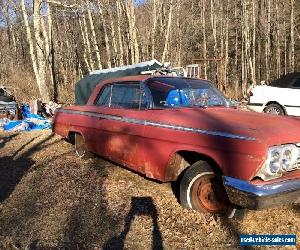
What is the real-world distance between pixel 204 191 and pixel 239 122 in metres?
0.88

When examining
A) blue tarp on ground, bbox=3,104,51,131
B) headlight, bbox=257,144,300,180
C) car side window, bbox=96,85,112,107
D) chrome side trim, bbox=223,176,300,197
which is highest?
car side window, bbox=96,85,112,107

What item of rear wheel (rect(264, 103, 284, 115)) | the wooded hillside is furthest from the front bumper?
the wooded hillside

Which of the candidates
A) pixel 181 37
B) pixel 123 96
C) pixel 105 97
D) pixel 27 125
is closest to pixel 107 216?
pixel 123 96

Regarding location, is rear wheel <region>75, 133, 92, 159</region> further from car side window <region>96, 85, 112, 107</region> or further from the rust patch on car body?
the rust patch on car body

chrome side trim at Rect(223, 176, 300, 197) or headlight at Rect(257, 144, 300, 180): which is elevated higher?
headlight at Rect(257, 144, 300, 180)

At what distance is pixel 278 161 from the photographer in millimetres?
4148

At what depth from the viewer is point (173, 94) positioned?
5.58m

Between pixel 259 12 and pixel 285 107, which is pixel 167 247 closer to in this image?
pixel 285 107

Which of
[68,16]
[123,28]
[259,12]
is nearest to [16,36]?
[68,16]

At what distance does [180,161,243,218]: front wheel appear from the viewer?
4578mm

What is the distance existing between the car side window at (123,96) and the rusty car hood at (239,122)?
57 cm

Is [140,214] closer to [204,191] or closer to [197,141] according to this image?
[204,191]

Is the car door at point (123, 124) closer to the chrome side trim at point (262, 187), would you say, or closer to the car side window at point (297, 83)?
the chrome side trim at point (262, 187)

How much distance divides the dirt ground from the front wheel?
0.36 feet
